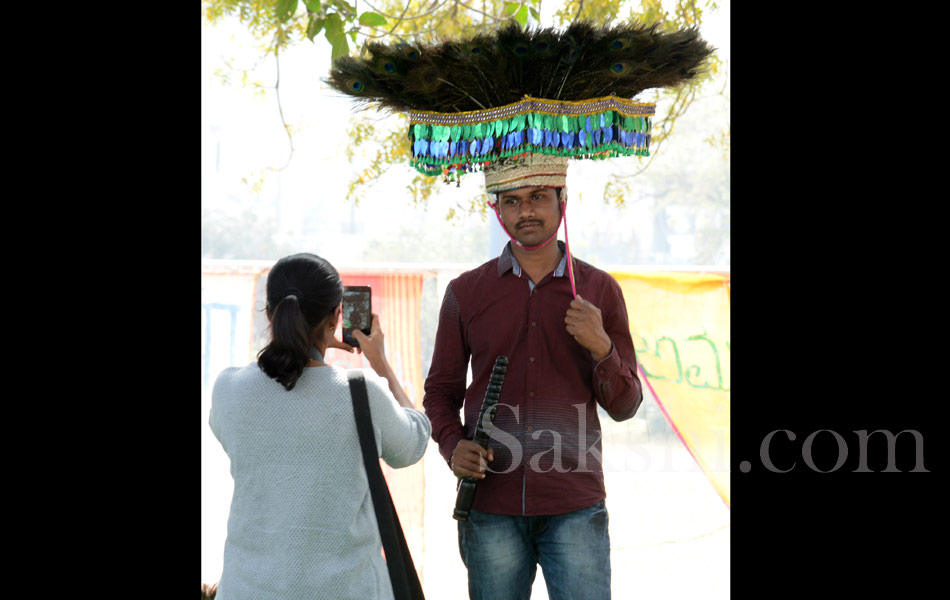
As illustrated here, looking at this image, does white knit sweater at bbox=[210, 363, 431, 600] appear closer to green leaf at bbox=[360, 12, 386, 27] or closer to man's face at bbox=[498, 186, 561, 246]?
man's face at bbox=[498, 186, 561, 246]

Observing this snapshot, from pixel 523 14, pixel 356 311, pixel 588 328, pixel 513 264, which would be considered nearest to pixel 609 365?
pixel 588 328

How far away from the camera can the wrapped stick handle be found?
9.06ft

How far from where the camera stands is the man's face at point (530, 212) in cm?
293

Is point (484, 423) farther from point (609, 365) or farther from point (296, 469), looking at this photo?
point (296, 469)

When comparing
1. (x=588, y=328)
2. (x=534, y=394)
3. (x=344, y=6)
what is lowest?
(x=534, y=394)

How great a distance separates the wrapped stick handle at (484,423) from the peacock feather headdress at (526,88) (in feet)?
2.01

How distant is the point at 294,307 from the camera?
2.21m

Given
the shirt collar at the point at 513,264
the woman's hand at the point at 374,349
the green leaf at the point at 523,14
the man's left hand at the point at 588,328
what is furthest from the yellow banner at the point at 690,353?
the woman's hand at the point at 374,349

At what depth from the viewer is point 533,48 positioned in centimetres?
269

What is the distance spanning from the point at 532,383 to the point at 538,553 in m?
0.56

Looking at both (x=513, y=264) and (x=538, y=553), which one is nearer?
(x=538, y=553)

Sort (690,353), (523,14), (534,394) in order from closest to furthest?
1. (534,394)
2. (523,14)
3. (690,353)

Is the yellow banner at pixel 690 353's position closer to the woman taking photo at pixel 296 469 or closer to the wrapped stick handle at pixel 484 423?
the wrapped stick handle at pixel 484 423
